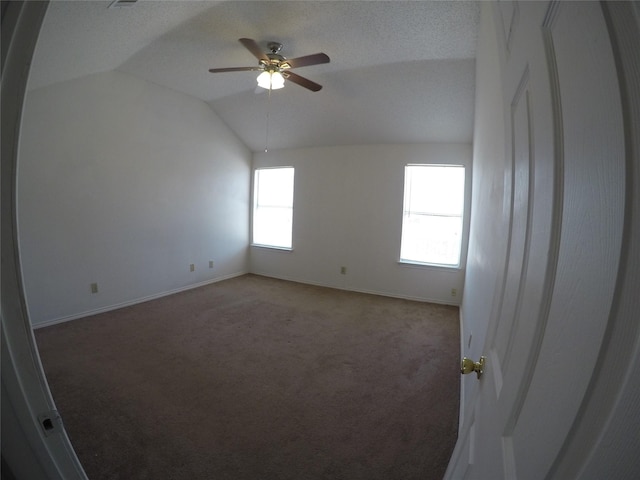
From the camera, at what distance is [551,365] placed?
16.7 inches

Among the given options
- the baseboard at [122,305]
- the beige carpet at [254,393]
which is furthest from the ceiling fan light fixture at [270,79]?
the baseboard at [122,305]

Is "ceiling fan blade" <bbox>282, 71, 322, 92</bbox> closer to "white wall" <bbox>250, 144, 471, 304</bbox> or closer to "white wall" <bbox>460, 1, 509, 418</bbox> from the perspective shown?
"white wall" <bbox>460, 1, 509, 418</bbox>

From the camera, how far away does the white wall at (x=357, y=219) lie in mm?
4130

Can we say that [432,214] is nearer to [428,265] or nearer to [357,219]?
[428,265]

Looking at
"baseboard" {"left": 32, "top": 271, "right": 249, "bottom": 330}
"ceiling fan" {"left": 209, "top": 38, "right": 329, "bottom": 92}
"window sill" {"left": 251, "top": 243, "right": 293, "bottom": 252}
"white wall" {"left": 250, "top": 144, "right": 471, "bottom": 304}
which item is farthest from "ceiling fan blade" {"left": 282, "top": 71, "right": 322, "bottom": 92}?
"baseboard" {"left": 32, "top": 271, "right": 249, "bottom": 330}

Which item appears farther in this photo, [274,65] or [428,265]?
[428,265]

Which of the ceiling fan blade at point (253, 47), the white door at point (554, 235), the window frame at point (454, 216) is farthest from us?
the window frame at point (454, 216)

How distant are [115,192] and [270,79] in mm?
2441

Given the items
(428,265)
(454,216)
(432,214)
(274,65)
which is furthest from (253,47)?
(428,265)

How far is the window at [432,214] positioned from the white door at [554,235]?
11.8ft

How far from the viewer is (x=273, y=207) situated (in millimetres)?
5312

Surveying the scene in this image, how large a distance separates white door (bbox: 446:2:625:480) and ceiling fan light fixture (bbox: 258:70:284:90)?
7.14 ft

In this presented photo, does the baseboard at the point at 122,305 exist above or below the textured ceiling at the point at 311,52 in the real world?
below

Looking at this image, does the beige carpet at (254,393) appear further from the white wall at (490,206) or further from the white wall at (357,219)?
the white wall at (357,219)
